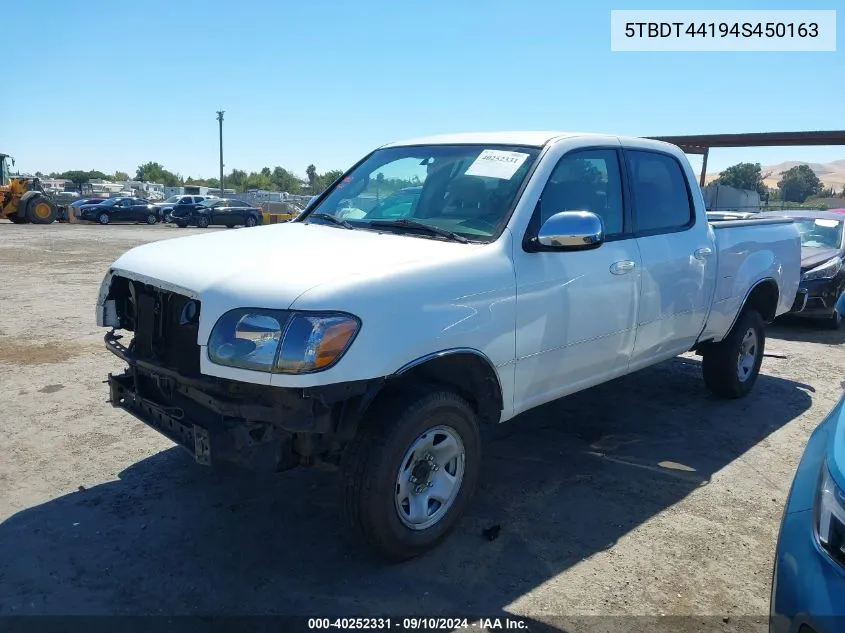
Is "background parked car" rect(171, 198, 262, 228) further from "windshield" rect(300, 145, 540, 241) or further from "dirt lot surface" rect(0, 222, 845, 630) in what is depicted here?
"windshield" rect(300, 145, 540, 241)

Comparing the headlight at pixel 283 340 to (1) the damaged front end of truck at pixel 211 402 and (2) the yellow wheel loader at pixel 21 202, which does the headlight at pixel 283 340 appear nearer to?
(1) the damaged front end of truck at pixel 211 402

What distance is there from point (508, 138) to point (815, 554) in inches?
111

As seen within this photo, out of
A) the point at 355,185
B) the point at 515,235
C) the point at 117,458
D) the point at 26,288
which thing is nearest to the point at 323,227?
the point at 355,185

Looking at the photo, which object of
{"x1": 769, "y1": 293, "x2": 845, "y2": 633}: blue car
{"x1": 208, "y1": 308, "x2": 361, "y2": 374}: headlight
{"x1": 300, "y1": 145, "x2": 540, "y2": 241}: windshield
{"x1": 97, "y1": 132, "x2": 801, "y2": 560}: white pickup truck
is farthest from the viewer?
{"x1": 300, "y1": 145, "x2": 540, "y2": 241}: windshield

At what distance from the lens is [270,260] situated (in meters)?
3.19

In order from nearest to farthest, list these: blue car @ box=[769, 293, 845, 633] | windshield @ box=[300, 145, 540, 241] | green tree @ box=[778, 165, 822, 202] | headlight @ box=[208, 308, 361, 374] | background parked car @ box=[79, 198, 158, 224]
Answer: blue car @ box=[769, 293, 845, 633] → headlight @ box=[208, 308, 361, 374] → windshield @ box=[300, 145, 540, 241] → background parked car @ box=[79, 198, 158, 224] → green tree @ box=[778, 165, 822, 202]

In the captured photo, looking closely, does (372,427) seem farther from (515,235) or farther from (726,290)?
(726,290)

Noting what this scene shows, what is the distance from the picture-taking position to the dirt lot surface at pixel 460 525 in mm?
3002

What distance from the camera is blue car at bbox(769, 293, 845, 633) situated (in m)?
1.90

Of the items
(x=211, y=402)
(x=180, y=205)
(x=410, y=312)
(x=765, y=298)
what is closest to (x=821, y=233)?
(x=765, y=298)

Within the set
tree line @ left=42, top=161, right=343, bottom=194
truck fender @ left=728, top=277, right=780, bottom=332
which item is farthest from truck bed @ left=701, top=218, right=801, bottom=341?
tree line @ left=42, top=161, right=343, bottom=194

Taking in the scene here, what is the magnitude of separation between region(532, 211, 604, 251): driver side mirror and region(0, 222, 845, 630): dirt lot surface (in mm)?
1494

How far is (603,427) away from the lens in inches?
201

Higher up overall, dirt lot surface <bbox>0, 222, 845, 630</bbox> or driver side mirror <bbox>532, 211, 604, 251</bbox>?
driver side mirror <bbox>532, 211, 604, 251</bbox>
